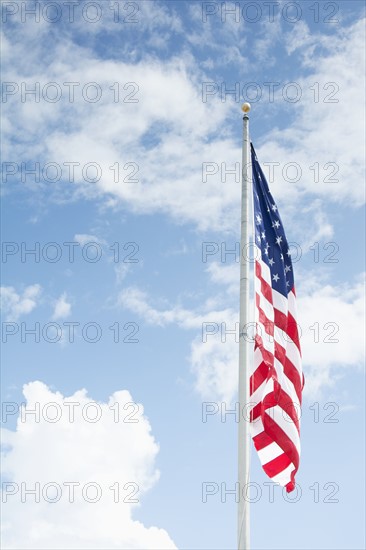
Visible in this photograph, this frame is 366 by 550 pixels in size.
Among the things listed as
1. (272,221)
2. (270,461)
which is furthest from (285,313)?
(270,461)

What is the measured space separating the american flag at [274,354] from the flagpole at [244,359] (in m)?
0.25

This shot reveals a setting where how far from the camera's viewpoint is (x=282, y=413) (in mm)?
17469

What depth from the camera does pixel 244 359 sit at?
691 inches

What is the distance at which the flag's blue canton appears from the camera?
1906 centimetres

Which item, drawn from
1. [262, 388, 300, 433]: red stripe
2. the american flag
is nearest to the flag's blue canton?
the american flag

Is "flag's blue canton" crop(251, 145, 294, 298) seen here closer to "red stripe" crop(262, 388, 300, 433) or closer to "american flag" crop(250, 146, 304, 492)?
"american flag" crop(250, 146, 304, 492)

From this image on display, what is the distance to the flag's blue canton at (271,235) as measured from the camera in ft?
62.5

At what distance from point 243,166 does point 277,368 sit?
5394mm

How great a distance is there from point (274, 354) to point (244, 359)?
86cm

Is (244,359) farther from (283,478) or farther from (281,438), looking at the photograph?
(283,478)

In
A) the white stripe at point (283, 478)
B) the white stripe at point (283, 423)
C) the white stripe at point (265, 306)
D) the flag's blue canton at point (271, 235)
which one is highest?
the flag's blue canton at point (271, 235)

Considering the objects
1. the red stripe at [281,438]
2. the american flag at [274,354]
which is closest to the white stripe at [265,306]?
the american flag at [274,354]

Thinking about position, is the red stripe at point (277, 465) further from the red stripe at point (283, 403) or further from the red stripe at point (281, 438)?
the red stripe at point (283, 403)

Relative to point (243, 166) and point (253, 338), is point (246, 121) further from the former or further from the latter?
point (253, 338)
